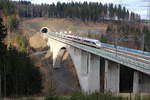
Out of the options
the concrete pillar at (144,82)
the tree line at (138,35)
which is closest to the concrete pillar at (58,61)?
the tree line at (138,35)

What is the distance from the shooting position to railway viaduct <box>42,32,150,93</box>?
2683 centimetres

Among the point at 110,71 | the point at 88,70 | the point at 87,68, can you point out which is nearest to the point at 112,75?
the point at 110,71

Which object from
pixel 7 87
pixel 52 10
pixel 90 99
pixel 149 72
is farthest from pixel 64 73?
Answer: pixel 52 10

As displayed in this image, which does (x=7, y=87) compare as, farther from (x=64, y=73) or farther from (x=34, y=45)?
(x=34, y=45)

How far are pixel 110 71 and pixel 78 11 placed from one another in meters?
141

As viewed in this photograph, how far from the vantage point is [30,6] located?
7466 inches

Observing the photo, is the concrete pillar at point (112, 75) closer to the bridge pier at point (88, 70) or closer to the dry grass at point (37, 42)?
the bridge pier at point (88, 70)

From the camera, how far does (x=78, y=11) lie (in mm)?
173250

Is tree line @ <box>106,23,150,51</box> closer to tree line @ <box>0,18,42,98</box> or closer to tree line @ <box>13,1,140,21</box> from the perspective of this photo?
tree line @ <box>0,18,42,98</box>

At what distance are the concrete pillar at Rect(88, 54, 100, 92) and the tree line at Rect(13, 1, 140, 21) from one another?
12767cm

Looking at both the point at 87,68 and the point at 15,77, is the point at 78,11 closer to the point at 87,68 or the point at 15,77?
the point at 87,68

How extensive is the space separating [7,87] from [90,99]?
32.0 m

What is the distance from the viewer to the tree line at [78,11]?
172 m

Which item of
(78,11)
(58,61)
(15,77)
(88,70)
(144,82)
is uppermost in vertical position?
(78,11)
